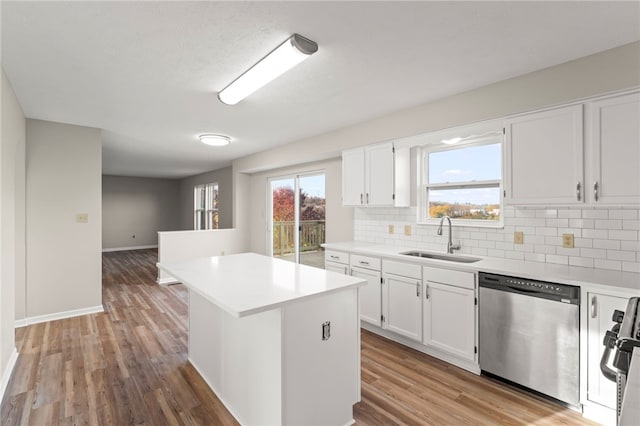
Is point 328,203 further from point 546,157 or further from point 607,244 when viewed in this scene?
point 607,244

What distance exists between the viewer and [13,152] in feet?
9.08

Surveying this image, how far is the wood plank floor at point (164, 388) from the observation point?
2.01 meters

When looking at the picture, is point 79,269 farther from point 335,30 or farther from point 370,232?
point 335,30

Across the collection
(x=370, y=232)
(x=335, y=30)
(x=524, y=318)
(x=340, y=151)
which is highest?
(x=335, y=30)

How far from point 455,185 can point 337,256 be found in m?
1.56

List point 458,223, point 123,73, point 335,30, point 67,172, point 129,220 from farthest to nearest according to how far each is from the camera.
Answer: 1. point 129,220
2. point 67,172
3. point 458,223
4. point 123,73
5. point 335,30

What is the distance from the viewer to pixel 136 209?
10.1m

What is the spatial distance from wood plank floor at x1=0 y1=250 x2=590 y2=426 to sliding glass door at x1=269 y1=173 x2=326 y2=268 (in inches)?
90.1

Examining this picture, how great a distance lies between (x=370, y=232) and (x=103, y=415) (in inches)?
124

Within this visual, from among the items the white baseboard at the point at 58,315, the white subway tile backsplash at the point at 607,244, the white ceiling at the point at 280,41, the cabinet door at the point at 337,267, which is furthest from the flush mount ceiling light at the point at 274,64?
the white baseboard at the point at 58,315

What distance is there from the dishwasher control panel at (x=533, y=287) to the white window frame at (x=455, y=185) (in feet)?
2.29

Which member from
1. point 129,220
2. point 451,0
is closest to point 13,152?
point 451,0

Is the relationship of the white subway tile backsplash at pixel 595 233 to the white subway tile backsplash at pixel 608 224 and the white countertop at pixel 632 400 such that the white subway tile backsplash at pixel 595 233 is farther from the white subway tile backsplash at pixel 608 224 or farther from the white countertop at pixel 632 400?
the white countertop at pixel 632 400

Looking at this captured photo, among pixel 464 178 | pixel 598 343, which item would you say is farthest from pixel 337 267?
pixel 598 343
